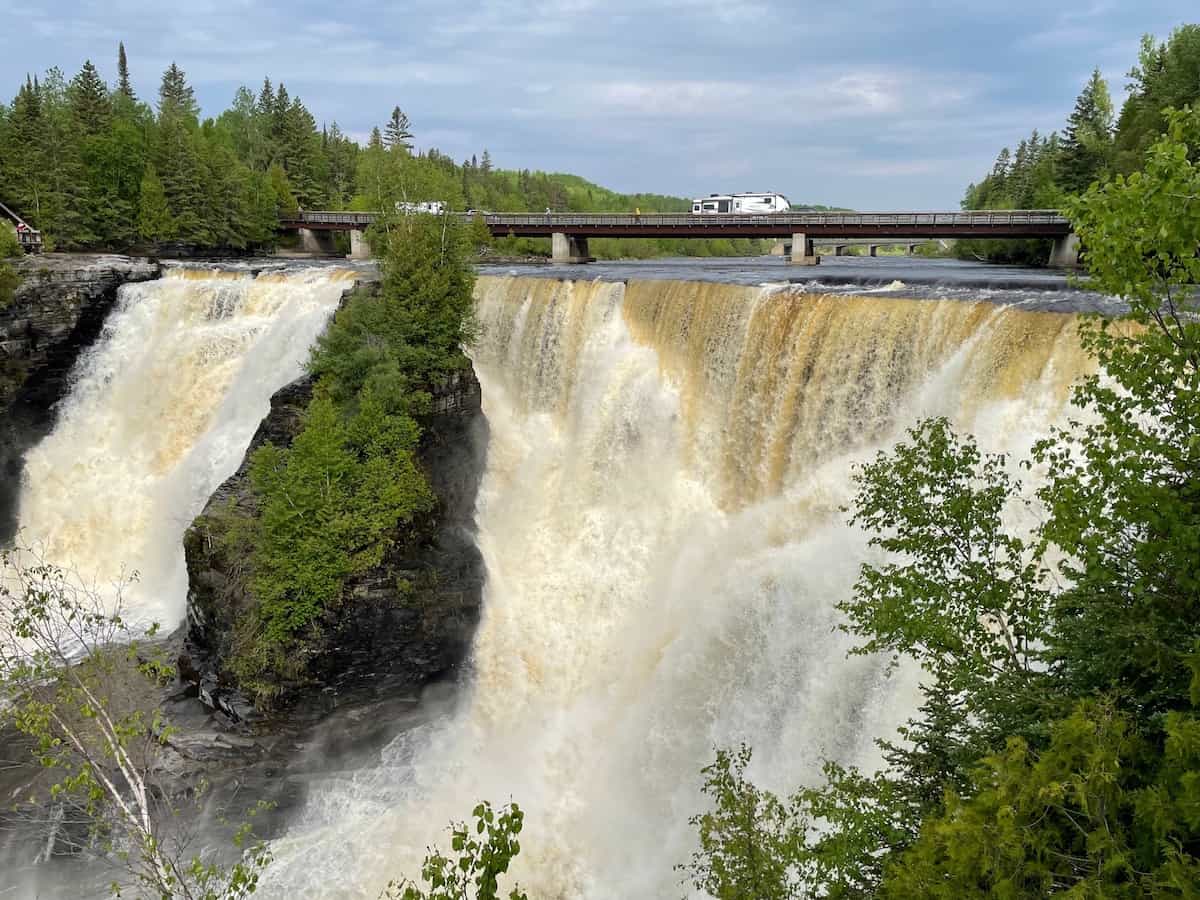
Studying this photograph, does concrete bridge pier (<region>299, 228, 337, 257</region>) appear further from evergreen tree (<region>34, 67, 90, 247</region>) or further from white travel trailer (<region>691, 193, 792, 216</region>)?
white travel trailer (<region>691, 193, 792, 216</region>)

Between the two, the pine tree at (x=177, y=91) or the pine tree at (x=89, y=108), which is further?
the pine tree at (x=177, y=91)

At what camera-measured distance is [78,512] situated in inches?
1005

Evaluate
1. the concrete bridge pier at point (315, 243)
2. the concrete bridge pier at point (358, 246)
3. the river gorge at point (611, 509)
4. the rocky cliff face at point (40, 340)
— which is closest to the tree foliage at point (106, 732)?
the river gorge at point (611, 509)

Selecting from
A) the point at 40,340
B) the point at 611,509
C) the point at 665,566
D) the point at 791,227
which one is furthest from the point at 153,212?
the point at 665,566

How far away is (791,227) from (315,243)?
34692 mm

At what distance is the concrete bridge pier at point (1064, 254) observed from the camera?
3393 centimetres

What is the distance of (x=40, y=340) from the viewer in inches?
1142

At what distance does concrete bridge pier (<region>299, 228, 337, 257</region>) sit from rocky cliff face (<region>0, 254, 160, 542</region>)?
27082mm

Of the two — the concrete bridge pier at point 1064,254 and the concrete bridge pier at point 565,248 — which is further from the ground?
the concrete bridge pier at point 1064,254

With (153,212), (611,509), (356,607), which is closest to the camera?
(356,607)

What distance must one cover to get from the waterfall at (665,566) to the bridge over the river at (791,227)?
870cm

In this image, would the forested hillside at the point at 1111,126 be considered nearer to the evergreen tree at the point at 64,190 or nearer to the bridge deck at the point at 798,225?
the bridge deck at the point at 798,225

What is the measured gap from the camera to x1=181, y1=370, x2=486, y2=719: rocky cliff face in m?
18.5

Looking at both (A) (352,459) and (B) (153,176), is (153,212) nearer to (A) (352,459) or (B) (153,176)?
(B) (153,176)
